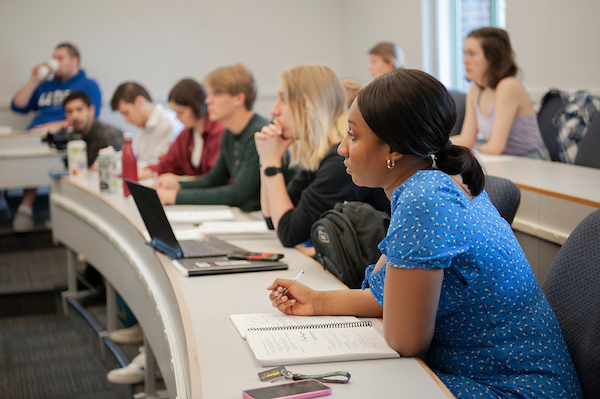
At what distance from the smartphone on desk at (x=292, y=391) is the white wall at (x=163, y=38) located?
5.75 m

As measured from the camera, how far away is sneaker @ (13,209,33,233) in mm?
4727

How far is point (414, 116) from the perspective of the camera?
1.02 meters

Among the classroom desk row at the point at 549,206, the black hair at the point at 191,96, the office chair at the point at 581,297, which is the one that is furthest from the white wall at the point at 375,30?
the office chair at the point at 581,297

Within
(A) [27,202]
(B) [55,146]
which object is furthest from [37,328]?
(A) [27,202]

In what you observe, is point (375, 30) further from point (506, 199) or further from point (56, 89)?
point (506, 199)

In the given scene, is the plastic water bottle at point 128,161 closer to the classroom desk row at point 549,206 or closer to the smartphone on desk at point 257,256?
the smartphone on desk at point 257,256

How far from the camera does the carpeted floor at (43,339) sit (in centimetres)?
241

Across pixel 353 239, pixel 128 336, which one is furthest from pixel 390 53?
pixel 353 239

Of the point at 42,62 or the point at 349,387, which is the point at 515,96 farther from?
the point at 42,62

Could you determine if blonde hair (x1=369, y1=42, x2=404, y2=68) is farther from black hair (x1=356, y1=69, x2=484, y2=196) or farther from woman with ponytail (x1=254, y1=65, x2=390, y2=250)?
black hair (x1=356, y1=69, x2=484, y2=196)

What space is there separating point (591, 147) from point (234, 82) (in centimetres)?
161

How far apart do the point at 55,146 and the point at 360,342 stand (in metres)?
3.12

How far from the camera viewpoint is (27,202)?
5.18 metres

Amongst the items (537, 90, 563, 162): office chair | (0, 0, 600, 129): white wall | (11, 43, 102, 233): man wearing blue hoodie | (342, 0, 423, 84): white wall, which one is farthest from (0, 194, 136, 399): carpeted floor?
(342, 0, 423, 84): white wall
